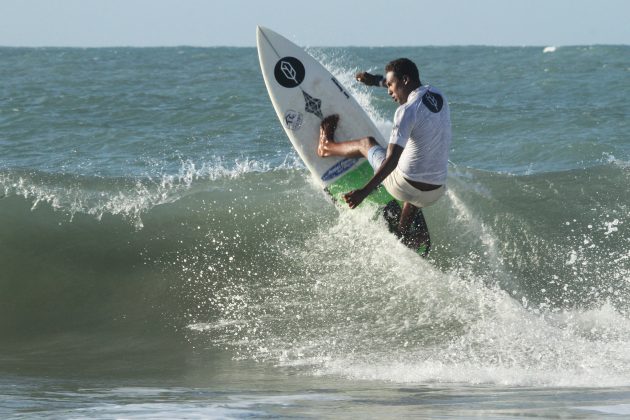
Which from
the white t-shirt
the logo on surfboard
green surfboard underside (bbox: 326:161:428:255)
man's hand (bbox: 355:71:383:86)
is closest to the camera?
the white t-shirt

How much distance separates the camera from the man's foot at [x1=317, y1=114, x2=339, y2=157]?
7.64 metres

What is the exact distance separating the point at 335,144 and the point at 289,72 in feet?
2.94

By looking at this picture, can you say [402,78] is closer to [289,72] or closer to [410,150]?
[410,150]

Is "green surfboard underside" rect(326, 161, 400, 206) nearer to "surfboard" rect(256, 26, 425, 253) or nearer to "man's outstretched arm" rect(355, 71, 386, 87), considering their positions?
"surfboard" rect(256, 26, 425, 253)

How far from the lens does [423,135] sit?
639 cm

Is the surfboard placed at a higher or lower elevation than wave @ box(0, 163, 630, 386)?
higher

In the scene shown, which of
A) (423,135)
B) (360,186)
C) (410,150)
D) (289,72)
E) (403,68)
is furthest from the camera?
(289,72)

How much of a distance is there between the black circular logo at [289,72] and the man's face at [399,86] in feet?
5.65

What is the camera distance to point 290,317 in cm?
718

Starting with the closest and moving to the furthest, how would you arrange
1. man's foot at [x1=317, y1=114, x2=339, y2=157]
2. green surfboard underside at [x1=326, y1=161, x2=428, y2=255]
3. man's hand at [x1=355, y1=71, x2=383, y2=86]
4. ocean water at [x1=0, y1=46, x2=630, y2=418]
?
ocean water at [x1=0, y1=46, x2=630, y2=418] → man's hand at [x1=355, y1=71, x2=383, y2=86] → green surfboard underside at [x1=326, y1=161, x2=428, y2=255] → man's foot at [x1=317, y1=114, x2=339, y2=157]

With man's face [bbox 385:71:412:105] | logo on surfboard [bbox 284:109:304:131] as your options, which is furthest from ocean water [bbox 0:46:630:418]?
man's face [bbox 385:71:412:105]

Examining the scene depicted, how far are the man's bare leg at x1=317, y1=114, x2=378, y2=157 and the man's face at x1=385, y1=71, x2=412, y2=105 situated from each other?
0.69 metres

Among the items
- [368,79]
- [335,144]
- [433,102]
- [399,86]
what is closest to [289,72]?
[335,144]

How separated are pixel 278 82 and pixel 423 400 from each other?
155 inches
